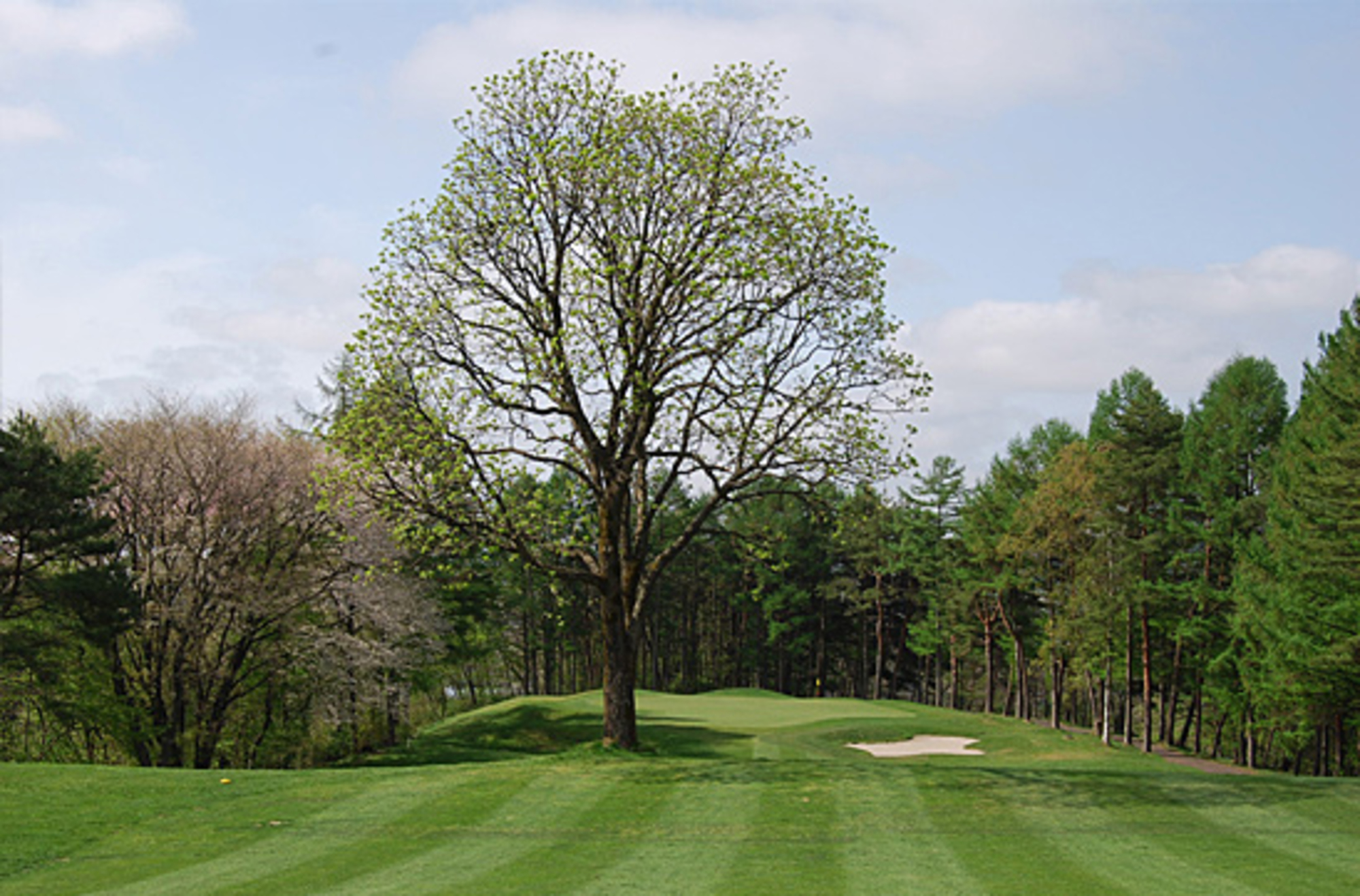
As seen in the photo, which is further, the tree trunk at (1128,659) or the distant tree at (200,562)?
the tree trunk at (1128,659)

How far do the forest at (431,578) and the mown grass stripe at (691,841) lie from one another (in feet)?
15.2

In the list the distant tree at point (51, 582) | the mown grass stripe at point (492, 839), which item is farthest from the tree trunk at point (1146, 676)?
the distant tree at point (51, 582)

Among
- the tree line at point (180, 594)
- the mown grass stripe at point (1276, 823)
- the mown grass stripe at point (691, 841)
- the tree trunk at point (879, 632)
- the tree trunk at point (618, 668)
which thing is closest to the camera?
the mown grass stripe at point (691, 841)

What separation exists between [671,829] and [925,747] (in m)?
Answer: 24.9

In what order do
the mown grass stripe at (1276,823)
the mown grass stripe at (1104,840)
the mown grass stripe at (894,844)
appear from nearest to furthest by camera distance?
the mown grass stripe at (894,844) < the mown grass stripe at (1104,840) < the mown grass stripe at (1276,823)

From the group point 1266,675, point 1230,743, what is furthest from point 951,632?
point 1266,675

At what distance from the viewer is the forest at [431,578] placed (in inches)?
1058

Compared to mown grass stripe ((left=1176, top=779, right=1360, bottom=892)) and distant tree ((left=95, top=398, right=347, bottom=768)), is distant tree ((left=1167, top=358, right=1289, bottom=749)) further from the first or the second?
distant tree ((left=95, top=398, right=347, bottom=768))

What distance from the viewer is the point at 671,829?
14.6m

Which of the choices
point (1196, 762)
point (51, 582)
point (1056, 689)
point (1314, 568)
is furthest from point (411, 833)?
point (1056, 689)

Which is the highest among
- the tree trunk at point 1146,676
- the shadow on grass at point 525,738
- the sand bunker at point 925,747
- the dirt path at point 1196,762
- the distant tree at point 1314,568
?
the distant tree at point 1314,568

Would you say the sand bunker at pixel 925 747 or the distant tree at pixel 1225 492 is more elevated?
the distant tree at pixel 1225 492

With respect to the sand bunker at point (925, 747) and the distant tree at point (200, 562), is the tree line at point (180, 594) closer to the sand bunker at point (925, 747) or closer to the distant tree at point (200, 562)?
the distant tree at point (200, 562)

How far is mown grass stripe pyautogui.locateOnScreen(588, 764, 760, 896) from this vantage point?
1164 centimetres
